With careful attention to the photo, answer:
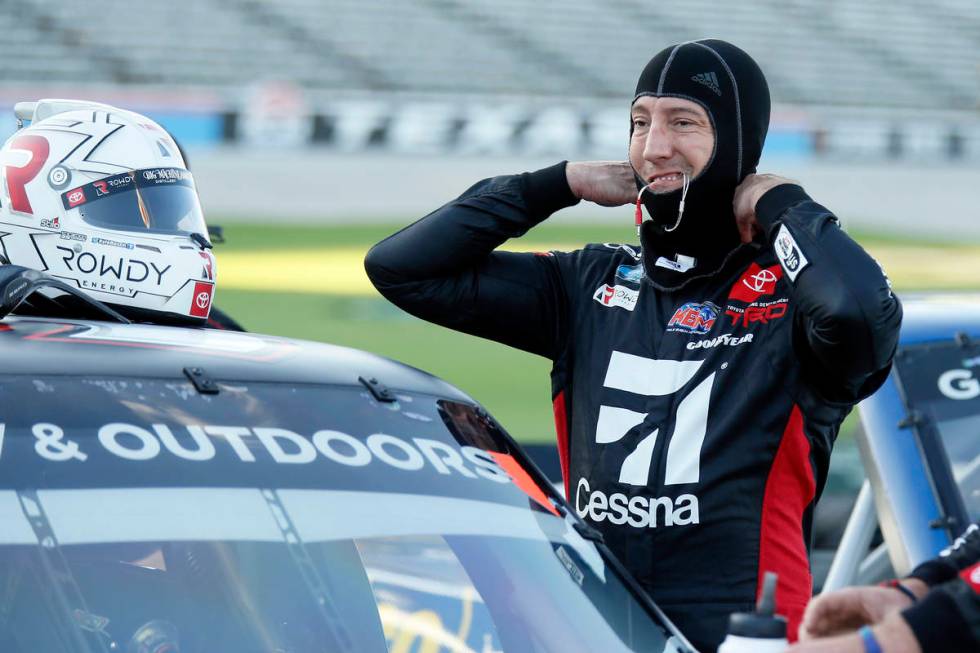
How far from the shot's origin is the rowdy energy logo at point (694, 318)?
9.75ft

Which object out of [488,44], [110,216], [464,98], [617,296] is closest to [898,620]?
[617,296]

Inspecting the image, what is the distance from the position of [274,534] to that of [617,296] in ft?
3.85

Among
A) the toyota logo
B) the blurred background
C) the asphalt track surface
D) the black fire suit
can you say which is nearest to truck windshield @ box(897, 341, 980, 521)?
the black fire suit

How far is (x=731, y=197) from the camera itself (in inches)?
121

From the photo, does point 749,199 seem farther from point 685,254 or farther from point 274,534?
point 274,534

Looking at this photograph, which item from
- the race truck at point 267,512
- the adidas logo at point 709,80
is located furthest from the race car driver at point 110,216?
the adidas logo at point 709,80

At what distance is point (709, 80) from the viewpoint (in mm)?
3023

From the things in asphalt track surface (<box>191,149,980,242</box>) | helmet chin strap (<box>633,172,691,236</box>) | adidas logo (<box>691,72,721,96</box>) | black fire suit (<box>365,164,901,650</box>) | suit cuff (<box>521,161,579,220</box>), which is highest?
adidas logo (<box>691,72,721,96</box>)

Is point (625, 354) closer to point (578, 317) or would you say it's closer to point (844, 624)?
point (578, 317)

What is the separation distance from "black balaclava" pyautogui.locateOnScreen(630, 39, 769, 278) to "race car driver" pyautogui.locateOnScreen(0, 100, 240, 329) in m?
1.27

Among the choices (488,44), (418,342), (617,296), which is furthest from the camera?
(488,44)

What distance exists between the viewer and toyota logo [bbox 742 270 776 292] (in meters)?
2.99

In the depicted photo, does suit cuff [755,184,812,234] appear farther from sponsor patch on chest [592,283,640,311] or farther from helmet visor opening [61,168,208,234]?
helmet visor opening [61,168,208,234]

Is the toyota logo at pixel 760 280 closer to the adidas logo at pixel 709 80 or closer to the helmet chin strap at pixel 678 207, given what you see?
the helmet chin strap at pixel 678 207
